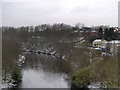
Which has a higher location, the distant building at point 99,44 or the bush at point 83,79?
the distant building at point 99,44

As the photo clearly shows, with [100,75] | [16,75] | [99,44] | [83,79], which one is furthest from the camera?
[99,44]

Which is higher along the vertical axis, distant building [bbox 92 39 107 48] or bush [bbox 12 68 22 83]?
distant building [bbox 92 39 107 48]

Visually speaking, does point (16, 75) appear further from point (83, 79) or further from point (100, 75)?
point (100, 75)

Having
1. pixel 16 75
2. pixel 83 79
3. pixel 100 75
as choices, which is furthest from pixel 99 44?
pixel 100 75

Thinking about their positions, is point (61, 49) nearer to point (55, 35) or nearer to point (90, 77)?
point (55, 35)

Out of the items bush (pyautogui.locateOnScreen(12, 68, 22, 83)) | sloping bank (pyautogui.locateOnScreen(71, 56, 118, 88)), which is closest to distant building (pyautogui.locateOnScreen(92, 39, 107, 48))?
sloping bank (pyautogui.locateOnScreen(71, 56, 118, 88))

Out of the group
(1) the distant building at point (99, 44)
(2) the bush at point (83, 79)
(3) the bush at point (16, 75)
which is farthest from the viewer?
(1) the distant building at point (99, 44)

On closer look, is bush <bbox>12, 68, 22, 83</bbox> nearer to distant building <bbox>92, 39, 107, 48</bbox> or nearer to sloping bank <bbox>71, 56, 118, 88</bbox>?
sloping bank <bbox>71, 56, 118, 88</bbox>

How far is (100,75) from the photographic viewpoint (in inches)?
197

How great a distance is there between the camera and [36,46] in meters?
19.6

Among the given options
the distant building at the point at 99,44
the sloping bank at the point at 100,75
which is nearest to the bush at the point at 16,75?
the sloping bank at the point at 100,75

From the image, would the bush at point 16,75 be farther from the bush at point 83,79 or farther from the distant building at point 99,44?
the distant building at point 99,44

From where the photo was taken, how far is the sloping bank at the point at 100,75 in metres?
4.28

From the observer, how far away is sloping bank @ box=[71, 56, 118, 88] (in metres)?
4.28
